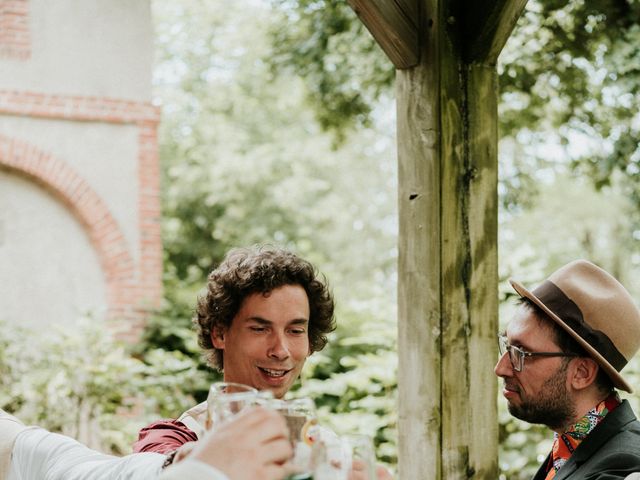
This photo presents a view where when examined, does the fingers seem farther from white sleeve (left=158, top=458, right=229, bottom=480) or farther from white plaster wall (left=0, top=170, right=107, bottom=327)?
white plaster wall (left=0, top=170, right=107, bottom=327)

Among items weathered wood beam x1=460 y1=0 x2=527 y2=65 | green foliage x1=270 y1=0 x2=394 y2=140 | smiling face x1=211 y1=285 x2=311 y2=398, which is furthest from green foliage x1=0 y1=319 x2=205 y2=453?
smiling face x1=211 y1=285 x2=311 y2=398

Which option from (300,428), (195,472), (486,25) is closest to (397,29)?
(486,25)

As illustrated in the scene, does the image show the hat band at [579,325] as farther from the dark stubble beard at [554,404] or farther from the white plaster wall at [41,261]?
the white plaster wall at [41,261]

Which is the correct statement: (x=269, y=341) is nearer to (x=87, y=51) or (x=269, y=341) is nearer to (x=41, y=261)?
(x=41, y=261)

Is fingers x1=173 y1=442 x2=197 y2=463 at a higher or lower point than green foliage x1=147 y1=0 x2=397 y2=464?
lower

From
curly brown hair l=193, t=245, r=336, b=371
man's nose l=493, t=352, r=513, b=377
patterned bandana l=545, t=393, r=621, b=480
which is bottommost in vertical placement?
patterned bandana l=545, t=393, r=621, b=480

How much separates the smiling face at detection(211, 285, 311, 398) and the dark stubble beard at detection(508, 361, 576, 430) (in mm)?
720

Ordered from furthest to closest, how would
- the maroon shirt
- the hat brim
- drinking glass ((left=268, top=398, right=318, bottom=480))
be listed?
the hat brim < the maroon shirt < drinking glass ((left=268, top=398, right=318, bottom=480))

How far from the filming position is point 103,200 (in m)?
7.89

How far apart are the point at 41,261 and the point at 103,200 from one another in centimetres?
74

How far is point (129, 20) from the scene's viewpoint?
8.05 m

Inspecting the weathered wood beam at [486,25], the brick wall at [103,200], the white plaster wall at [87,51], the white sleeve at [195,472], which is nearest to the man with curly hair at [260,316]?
the white sleeve at [195,472]

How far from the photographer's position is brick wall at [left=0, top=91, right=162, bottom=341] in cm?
768

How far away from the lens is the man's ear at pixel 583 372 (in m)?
2.33
